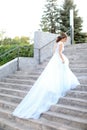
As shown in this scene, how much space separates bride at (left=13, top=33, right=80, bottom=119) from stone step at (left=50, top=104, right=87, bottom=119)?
0.75 feet

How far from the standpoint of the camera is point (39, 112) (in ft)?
23.1

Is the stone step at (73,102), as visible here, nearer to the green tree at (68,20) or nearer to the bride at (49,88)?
the bride at (49,88)

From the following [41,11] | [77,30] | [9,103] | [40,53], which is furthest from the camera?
[41,11]

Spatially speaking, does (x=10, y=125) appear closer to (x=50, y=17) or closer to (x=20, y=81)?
(x=20, y=81)

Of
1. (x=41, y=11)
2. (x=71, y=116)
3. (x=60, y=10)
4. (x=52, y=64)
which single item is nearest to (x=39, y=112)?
(x=71, y=116)

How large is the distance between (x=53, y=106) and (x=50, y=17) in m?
26.0

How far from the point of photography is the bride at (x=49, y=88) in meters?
7.17

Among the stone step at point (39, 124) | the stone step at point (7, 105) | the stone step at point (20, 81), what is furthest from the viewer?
the stone step at point (20, 81)

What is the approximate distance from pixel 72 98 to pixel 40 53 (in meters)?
4.26

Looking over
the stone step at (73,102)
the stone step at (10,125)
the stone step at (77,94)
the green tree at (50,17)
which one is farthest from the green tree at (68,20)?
the stone step at (10,125)

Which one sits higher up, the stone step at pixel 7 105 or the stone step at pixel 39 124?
the stone step at pixel 7 105

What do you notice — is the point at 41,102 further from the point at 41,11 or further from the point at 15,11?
the point at 15,11

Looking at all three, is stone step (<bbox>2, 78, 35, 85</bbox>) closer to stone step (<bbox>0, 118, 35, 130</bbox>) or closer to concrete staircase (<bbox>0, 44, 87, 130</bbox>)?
concrete staircase (<bbox>0, 44, 87, 130</bbox>)

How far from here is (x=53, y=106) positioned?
23.4ft
